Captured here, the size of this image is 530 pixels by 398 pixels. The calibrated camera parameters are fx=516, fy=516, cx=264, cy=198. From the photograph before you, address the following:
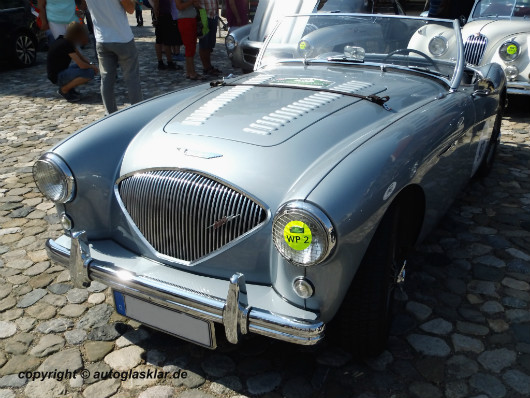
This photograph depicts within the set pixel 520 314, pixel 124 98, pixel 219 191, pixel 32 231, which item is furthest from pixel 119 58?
pixel 520 314

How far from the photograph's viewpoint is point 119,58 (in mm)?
5684

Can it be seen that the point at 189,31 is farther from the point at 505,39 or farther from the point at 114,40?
the point at 505,39

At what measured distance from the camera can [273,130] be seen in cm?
258

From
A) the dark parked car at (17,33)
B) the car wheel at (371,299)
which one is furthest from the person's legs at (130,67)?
the dark parked car at (17,33)

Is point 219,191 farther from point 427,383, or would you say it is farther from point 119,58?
point 119,58

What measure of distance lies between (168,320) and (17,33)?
31.8 feet

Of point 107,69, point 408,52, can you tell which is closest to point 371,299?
point 408,52

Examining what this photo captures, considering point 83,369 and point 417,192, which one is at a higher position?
point 417,192

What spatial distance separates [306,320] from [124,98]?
6374 mm

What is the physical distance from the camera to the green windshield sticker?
10.6 feet

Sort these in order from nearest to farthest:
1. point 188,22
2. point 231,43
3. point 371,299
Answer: point 371,299, point 188,22, point 231,43

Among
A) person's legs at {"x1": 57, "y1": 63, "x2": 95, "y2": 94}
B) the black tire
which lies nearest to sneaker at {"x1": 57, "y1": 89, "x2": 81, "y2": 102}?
person's legs at {"x1": 57, "y1": 63, "x2": 95, "y2": 94}

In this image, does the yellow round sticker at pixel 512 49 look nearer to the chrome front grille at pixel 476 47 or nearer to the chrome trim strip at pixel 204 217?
the chrome front grille at pixel 476 47

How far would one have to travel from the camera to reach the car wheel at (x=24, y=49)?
10169 mm
